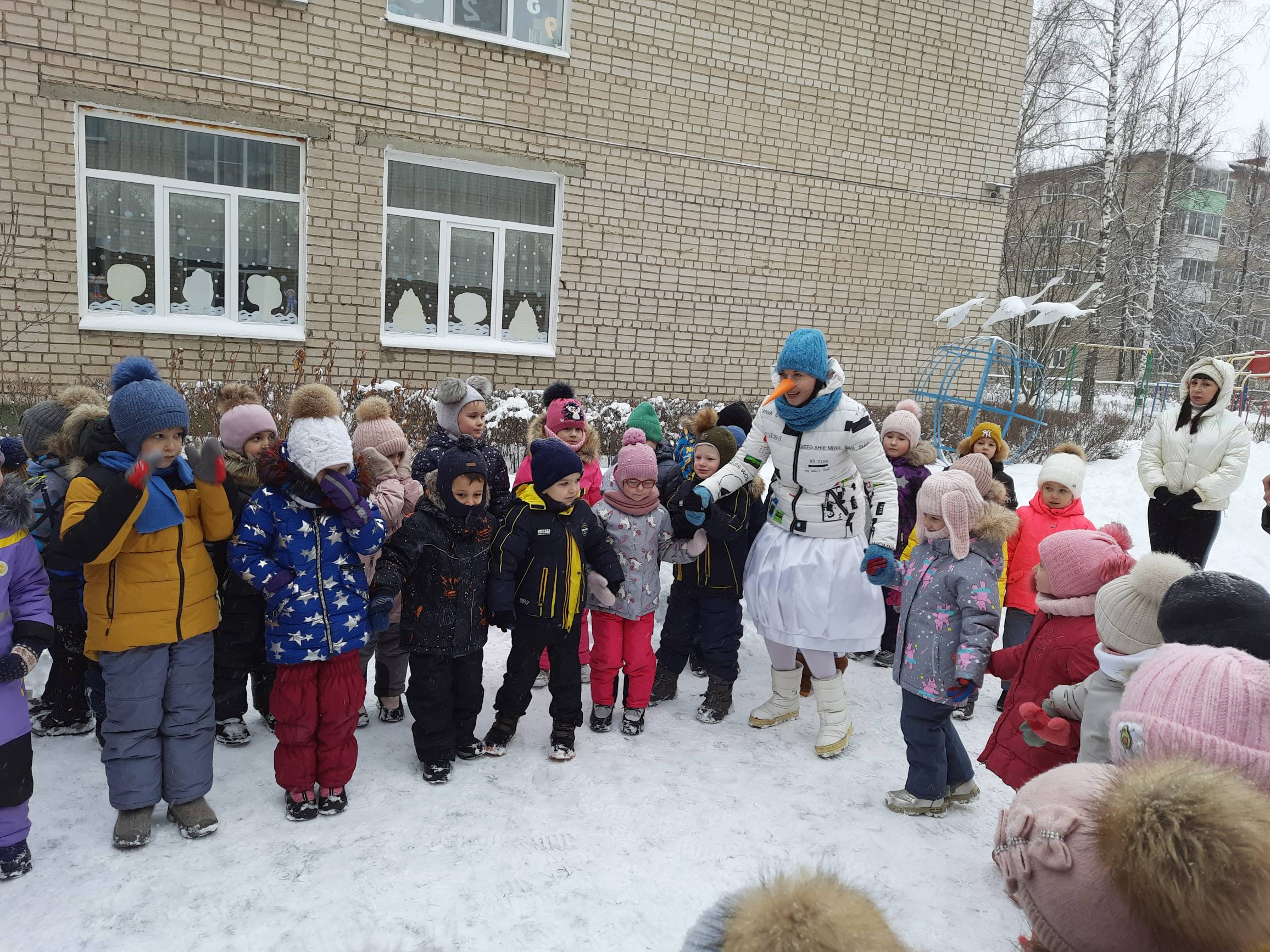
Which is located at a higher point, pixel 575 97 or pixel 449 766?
pixel 575 97

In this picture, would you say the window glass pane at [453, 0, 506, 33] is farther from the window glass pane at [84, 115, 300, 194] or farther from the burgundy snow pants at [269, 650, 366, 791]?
the burgundy snow pants at [269, 650, 366, 791]

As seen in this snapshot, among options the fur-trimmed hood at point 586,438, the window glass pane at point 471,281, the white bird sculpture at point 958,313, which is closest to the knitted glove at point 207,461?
the fur-trimmed hood at point 586,438

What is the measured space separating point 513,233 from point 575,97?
5.45 ft

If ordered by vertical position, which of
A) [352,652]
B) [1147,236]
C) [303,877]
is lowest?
[303,877]

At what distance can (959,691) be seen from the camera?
3.08m

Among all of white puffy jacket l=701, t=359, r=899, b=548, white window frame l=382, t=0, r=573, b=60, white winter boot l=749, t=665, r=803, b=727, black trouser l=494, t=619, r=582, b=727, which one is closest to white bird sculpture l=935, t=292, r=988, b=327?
white window frame l=382, t=0, r=573, b=60

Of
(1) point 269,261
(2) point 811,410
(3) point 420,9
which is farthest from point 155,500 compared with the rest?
(3) point 420,9

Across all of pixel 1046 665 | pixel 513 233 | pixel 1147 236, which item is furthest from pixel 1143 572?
pixel 1147 236

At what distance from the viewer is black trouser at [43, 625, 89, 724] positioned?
11.6 ft

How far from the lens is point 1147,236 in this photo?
2150 centimetres

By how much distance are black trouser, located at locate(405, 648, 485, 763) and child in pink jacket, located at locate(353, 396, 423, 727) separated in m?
0.25

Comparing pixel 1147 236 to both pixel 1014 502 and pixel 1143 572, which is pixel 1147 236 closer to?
pixel 1014 502

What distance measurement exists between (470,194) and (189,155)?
2.82 meters

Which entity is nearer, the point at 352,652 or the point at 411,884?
the point at 411,884
